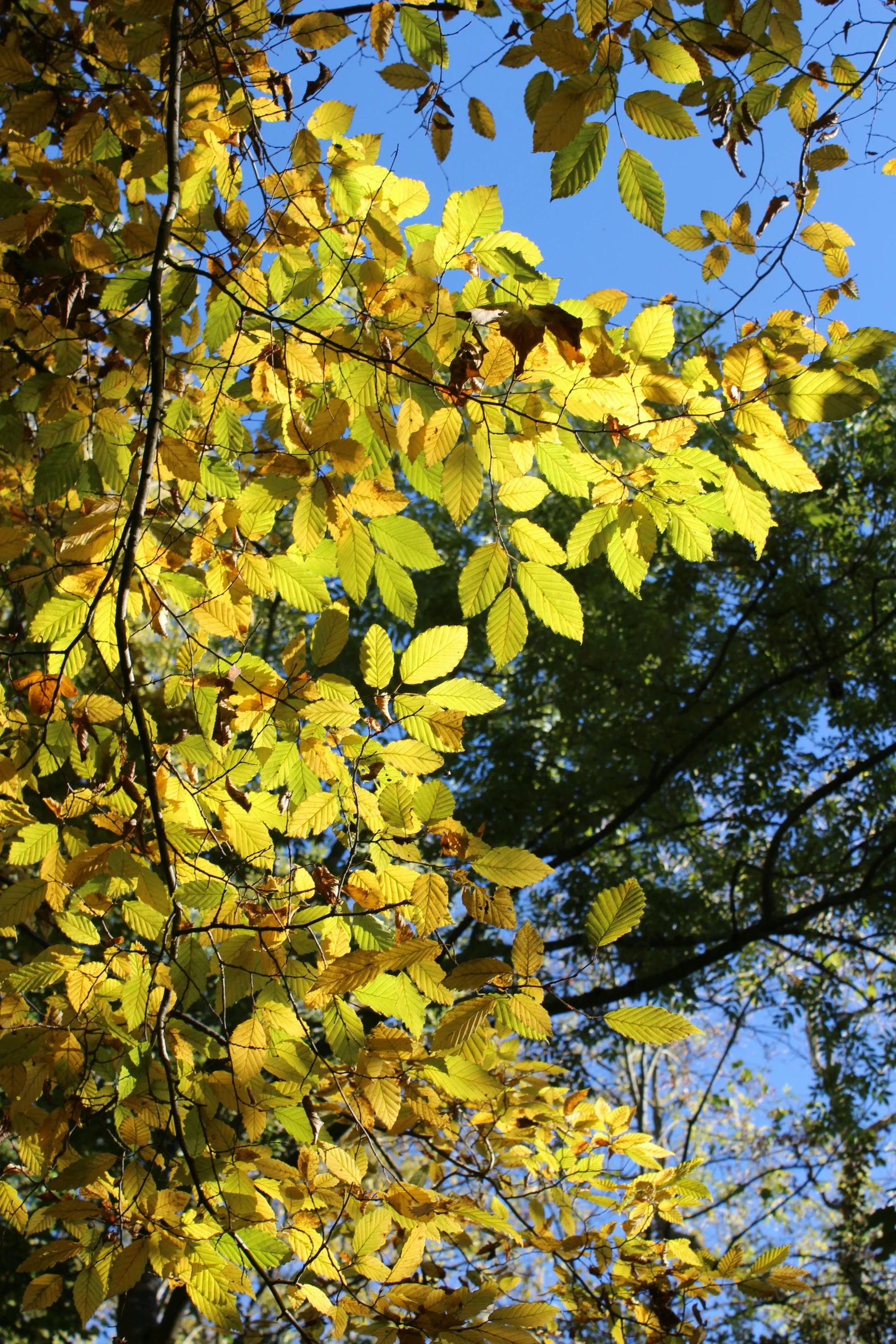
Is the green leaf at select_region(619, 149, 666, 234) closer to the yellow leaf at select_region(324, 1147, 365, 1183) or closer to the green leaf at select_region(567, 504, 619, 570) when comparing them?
the green leaf at select_region(567, 504, 619, 570)

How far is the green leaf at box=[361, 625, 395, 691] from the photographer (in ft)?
5.28

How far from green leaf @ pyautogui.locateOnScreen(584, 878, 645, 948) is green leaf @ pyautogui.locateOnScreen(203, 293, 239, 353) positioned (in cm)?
145

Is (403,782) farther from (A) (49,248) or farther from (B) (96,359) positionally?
(B) (96,359)

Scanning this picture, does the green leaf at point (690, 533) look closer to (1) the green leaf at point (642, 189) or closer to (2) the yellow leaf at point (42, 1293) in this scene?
(1) the green leaf at point (642, 189)

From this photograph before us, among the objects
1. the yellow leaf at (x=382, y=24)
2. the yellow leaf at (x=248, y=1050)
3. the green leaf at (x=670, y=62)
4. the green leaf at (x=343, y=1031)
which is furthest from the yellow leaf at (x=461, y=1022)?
the yellow leaf at (x=382, y=24)

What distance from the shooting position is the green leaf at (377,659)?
63.4 inches

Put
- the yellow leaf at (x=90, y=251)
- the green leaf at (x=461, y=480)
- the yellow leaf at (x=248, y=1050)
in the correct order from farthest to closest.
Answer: the yellow leaf at (x=90, y=251), the yellow leaf at (x=248, y=1050), the green leaf at (x=461, y=480)

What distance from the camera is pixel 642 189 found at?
4.34ft

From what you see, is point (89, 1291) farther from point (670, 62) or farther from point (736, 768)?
point (736, 768)

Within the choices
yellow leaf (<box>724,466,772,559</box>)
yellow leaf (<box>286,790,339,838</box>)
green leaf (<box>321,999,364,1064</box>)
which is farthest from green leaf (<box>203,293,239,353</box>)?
green leaf (<box>321,999,364,1064</box>)

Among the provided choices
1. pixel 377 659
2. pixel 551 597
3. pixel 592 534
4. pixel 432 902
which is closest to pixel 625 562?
pixel 592 534

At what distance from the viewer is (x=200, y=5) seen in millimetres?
1911

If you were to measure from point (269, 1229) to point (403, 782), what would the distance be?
98cm

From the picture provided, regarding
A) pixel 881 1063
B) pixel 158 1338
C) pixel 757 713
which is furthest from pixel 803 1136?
pixel 158 1338
